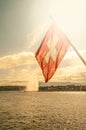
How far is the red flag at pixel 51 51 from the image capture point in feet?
71.8

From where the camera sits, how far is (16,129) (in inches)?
1980

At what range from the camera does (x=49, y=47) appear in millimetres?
22734

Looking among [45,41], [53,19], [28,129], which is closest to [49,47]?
[45,41]

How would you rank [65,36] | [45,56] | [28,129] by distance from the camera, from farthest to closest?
[28,129] → [45,56] → [65,36]

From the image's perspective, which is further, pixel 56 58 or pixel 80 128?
pixel 80 128

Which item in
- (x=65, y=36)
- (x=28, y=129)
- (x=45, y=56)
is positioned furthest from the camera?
(x=28, y=129)

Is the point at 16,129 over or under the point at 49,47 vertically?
under

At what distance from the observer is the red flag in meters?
21.9

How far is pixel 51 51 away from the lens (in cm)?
2277

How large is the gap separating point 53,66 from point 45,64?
81cm

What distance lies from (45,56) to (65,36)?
231 centimetres

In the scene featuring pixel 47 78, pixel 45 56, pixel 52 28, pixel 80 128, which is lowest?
pixel 80 128

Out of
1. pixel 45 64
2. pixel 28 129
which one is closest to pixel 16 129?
pixel 28 129

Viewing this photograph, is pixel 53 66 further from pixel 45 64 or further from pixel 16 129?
pixel 16 129
